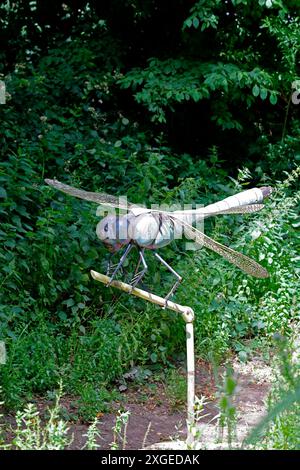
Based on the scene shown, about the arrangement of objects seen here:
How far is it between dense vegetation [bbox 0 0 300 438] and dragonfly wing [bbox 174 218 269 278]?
0.94 meters

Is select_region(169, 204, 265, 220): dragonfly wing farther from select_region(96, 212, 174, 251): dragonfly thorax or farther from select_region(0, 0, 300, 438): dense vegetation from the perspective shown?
select_region(0, 0, 300, 438): dense vegetation

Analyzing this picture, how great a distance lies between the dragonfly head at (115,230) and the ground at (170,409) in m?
0.93

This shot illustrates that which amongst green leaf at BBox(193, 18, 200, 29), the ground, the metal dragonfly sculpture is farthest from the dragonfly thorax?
green leaf at BBox(193, 18, 200, 29)

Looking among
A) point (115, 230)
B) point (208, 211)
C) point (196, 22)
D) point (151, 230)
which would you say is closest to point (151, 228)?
point (151, 230)

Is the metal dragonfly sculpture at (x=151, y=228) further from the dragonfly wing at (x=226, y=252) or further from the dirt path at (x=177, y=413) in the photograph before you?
the dirt path at (x=177, y=413)

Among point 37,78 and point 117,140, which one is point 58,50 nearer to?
point 37,78

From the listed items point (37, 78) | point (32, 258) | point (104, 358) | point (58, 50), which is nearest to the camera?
point (104, 358)

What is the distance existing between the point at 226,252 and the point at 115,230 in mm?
609

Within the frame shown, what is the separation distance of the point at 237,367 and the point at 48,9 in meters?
4.39

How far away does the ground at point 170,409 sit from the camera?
4.04m

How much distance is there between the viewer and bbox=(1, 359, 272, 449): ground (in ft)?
13.2

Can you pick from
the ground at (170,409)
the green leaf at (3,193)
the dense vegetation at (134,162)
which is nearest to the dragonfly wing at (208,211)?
the ground at (170,409)
